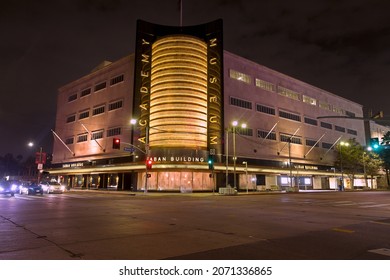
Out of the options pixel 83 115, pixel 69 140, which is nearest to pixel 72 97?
pixel 83 115

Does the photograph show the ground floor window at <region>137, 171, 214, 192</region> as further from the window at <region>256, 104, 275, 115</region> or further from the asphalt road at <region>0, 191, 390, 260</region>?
the asphalt road at <region>0, 191, 390, 260</region>

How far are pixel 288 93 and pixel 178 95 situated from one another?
107 feet

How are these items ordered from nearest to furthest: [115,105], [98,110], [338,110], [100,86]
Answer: [115,105], [98,110], [100,86], [338,110]

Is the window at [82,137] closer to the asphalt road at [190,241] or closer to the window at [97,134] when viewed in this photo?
the window at [97,134]

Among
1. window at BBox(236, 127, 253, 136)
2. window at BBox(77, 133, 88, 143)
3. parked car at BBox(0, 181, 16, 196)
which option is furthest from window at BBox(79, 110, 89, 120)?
parked car at BBox(0, 181, 16, 196)

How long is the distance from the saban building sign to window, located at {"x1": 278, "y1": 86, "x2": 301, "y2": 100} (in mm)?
19719

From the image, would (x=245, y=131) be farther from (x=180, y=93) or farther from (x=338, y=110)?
(x=338, y=110)

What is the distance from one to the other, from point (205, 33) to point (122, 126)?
79.9 ft

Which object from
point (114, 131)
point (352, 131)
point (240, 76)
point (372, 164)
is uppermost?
point (240, 76)

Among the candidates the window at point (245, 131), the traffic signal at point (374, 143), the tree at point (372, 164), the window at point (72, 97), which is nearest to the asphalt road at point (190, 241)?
the traffic signal at point (374, 143)

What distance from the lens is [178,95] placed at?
52.8 metres

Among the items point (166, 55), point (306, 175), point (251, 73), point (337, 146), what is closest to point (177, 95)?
point (166, 55)
